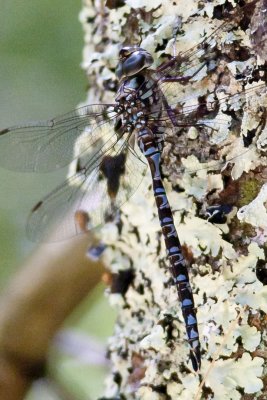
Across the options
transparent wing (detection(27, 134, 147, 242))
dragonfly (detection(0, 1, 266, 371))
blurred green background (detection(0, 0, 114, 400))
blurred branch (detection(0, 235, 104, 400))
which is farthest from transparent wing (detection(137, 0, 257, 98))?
blurred green background (detection(0, 0, 114, 400))

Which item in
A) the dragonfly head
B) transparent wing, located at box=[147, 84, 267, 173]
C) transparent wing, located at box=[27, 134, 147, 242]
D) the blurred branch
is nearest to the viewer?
transparent wing, located at box=[147, 84, 267, 173]

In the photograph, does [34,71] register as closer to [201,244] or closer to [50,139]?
[50,139]

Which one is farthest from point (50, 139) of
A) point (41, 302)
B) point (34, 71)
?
point (34, 71)

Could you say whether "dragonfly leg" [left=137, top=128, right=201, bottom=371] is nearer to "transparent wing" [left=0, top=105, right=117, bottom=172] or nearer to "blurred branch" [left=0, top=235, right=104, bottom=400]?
"transparent wing" [left=0, top=105, right=117, bottom=172]

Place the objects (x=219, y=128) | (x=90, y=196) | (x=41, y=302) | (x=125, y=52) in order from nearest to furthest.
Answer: (x=219, y=128) → (x=125, y=52) → (x=90, y=196) → (x=41, y=302)

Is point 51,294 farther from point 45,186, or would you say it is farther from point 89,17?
point 45,186

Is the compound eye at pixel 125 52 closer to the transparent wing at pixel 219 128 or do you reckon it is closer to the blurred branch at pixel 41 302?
the transparent wing at pixel 219 128
